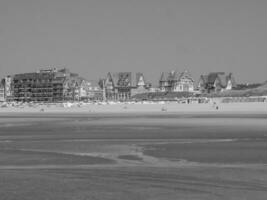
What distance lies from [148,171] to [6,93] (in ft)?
506

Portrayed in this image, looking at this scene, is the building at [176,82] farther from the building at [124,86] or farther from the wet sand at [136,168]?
the wet sand at [136,168]

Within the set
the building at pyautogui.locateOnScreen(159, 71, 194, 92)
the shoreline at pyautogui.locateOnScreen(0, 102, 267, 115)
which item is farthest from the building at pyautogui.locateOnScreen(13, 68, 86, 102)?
the shoreline at pyautogui.locateOnScreen(0, 102, 267, 115)

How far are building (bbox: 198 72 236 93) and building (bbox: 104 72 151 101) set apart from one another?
596 inches

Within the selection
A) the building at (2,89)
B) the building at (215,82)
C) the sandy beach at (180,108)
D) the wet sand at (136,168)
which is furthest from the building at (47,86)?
the wet sand at (136,168)

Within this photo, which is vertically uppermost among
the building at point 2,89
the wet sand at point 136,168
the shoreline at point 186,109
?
the building at point 2,89

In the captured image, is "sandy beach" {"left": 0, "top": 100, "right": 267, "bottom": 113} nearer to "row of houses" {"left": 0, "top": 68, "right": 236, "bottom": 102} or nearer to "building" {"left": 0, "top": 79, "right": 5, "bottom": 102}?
"row of houses" {"left": 0, "top": 68, "right": 236, "bottom": 102}

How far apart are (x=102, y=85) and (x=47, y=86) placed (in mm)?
18446

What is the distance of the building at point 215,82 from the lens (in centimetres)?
14454

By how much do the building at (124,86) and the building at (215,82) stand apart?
1513 cm

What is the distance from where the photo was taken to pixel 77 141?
84.0ft

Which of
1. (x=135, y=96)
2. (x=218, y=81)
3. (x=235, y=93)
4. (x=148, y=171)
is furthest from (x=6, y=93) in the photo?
(x=148, y=171)

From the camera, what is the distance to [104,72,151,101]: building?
149 metres

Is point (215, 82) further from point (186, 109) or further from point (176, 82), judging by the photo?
point (186, 109)

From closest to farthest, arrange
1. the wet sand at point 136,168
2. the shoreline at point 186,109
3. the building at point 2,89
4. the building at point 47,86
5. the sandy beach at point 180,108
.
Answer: the wet sand at point 136,168 < the shoreline at point 186,109 < the sandy beach at point 180,108 < the building at point 47,86 < the building at point 2,89
